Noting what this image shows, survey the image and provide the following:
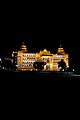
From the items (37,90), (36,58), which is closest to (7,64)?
(36,58)

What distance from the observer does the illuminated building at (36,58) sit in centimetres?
6462

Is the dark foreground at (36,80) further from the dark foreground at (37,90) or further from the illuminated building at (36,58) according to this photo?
the illuminated building at (36,58)

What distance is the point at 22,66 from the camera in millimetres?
65438

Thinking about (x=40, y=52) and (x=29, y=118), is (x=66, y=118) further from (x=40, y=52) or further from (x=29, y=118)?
(x=40, y=52)

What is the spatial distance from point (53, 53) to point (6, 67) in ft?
38.1

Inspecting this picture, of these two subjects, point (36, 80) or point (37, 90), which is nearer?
point (37, 90)

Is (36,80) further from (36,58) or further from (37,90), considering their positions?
(36,58)

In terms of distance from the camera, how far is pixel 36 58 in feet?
213

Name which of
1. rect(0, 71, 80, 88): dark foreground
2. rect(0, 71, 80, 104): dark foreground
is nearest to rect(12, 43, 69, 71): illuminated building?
rect(0, 71, 80, 88): dark foreground

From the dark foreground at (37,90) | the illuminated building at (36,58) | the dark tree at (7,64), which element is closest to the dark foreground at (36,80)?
the dark foreground at (37,90)

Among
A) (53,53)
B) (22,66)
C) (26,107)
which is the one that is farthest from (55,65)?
(26,107)

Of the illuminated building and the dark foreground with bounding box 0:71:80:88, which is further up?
the illuminated building

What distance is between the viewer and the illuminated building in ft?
212

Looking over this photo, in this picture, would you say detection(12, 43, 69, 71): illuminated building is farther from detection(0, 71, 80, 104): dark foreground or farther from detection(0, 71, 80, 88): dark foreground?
detection(0, 71, 80, 104): dark foreground
